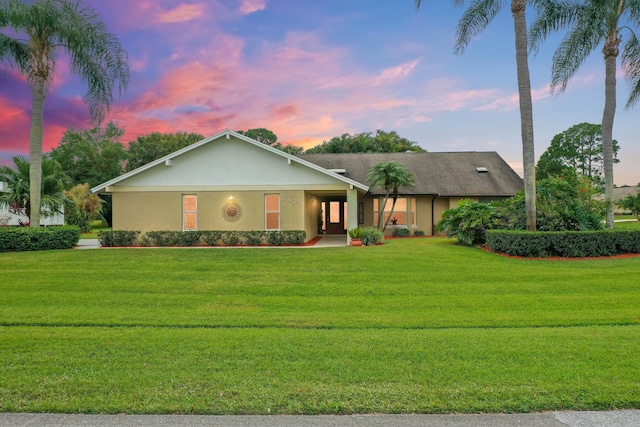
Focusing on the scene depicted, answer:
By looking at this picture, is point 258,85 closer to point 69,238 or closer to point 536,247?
point 69,238

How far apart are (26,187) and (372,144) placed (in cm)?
3308

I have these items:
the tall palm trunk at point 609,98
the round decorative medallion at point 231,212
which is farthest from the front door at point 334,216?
the tall palm trunk at point 609,98

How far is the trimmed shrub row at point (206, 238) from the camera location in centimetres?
1672

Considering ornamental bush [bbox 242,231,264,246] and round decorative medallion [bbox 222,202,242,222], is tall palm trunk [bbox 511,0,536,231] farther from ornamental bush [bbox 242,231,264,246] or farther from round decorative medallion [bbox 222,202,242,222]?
round decorative medallion [bbox 222,202,242,222]

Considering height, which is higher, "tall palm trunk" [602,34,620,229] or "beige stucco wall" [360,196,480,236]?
"tall palm trunk" [602,34,620,229]

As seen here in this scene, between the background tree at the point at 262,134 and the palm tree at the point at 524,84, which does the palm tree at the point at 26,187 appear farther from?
the background tree at the point at 262,134

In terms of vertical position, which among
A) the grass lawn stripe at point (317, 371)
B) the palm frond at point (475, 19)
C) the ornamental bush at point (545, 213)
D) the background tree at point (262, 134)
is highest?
the background tree at point (262, 134)

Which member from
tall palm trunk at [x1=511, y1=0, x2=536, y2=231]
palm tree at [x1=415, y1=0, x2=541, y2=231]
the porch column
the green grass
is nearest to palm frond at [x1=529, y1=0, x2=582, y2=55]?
palm tree at [x1=415, y1=0, x2=541, y2=231]

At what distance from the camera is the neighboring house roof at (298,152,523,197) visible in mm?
21578

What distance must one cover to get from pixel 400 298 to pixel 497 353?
11.3ft

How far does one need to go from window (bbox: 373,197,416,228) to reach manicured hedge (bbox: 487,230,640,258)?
30.0 ft

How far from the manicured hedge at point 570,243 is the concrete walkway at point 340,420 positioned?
9.86m

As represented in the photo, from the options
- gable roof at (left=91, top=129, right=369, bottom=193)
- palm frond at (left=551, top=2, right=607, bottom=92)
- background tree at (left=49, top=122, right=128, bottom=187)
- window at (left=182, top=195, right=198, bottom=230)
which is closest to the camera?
palm frond at (left=551, top=2, right=607, bottom=92)

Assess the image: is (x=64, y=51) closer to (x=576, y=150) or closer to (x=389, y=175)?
(x=389, y=175)
